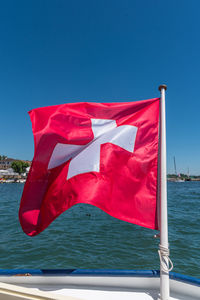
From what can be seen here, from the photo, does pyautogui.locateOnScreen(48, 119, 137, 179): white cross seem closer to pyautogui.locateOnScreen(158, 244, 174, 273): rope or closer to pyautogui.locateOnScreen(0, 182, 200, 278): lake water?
pyautogui.locateOnScreen(158, 244, 174, 273): rope

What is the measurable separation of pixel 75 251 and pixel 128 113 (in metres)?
6.57

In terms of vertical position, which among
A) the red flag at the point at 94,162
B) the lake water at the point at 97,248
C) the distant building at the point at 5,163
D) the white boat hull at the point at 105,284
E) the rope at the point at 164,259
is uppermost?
the distant building at the point at 5,163

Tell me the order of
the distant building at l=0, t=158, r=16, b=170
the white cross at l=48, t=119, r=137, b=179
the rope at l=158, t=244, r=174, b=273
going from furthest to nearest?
the distant building at l=0, t=158, r=16, b=170 → the white cross at l=48, t=119, r=137, b=179 → the rope at l=158, t=244, r=174, b=273

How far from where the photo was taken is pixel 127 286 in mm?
2711

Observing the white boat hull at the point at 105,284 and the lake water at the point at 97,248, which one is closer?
the white boat hull at the point at 105,284

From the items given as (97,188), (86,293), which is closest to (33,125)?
(97,188)

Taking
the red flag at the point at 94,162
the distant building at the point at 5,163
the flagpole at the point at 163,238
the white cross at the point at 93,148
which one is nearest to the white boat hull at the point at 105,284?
the flagpole at the point at 163,238

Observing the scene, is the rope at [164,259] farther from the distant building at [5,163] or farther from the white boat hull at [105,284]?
the distant building at [5,163]

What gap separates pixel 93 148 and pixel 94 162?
0.20 m

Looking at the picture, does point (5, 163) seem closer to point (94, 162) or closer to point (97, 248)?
point (97, 248)

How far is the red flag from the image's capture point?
254cm

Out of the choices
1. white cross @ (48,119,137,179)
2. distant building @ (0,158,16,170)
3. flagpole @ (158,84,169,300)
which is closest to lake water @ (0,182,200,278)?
flagpole @ (158,84,169,300)

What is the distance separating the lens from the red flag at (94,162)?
2539mm

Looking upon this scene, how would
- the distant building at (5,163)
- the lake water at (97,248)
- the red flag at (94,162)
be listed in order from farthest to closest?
the distant building at (5,163) < the lake water at (97,248) < the red flag at (94,162)
